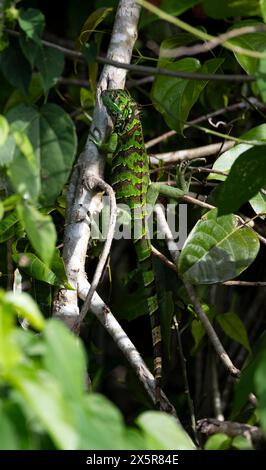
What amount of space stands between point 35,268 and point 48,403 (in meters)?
1.38

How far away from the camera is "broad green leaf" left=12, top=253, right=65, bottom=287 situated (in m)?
2.44

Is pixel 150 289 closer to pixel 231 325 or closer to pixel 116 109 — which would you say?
pixel 231 325

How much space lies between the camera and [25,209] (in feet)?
5.17

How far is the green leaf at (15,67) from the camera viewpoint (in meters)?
2.12

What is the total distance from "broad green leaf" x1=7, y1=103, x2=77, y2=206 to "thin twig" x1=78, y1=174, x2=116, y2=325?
1.35 feet

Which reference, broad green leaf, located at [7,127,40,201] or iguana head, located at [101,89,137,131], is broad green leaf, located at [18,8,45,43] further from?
iguana head, located at [101,89,137,131]

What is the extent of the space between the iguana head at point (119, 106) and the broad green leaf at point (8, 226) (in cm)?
77

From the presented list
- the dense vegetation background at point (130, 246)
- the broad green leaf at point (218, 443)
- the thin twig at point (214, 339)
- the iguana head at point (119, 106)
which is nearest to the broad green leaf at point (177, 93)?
the dense vegetation background at point (130, 246)

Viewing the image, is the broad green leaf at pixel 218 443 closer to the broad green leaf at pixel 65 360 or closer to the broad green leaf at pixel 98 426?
the broad green leaf at pixel 98 426

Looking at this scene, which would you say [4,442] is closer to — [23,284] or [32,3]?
[23,284]

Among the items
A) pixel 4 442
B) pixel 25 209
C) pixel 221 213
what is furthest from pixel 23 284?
pixel 4 442

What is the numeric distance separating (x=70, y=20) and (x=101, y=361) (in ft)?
6.48

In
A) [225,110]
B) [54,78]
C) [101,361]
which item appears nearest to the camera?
[54,78]

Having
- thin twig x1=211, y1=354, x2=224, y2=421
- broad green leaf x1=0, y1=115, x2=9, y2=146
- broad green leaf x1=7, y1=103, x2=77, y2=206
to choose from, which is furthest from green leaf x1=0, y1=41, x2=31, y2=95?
thin twig x1=211, y1=354, x2=224, y2=421
